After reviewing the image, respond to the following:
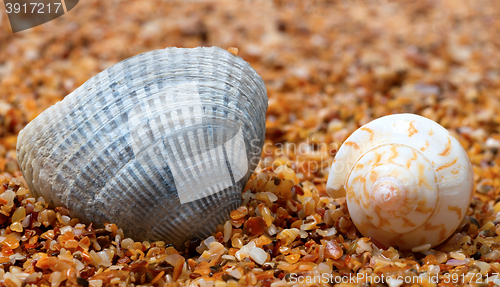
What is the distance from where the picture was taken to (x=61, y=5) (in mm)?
4414

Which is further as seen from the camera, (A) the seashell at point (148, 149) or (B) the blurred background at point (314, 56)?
(B) the blurred background at point (314, 56)

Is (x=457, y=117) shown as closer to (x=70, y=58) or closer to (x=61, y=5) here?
(x=70, y=58)

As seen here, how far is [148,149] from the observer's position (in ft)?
5.83

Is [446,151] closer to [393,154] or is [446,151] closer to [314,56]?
[393,154]

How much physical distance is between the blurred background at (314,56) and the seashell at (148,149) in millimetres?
910

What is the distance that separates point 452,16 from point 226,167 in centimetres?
402

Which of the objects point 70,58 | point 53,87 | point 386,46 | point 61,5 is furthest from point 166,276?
point 61,5

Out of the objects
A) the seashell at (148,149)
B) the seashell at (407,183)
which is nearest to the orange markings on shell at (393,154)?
the seashell at (407,183)

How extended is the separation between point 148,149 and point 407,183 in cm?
108

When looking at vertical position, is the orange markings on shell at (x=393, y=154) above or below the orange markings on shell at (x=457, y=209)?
above

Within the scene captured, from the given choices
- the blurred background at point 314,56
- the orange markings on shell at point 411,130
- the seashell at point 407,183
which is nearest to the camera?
the seashell at point 407,183

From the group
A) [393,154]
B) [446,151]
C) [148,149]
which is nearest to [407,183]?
[393,154]

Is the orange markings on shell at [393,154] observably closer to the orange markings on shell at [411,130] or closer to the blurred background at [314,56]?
the orange markings on shell at [411,130]

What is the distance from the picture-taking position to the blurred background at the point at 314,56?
3.20 meters
